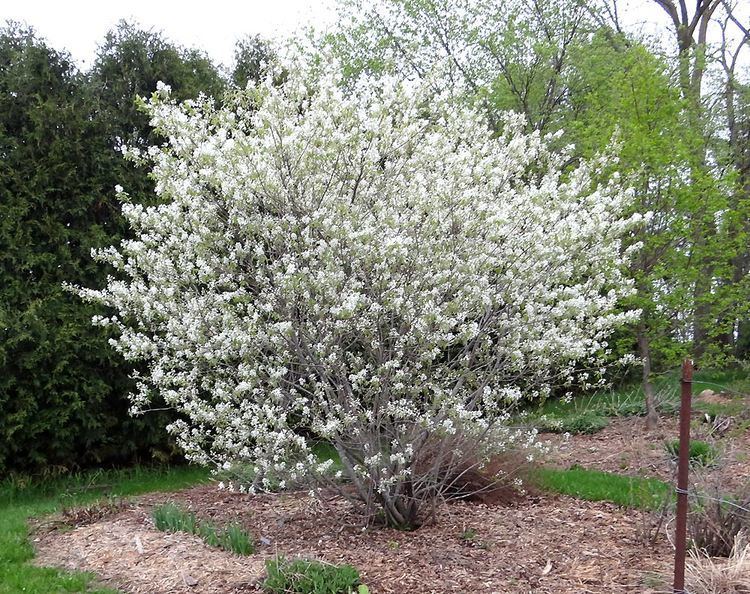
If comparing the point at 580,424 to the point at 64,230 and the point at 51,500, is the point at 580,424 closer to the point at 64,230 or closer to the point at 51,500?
the point at 51,500

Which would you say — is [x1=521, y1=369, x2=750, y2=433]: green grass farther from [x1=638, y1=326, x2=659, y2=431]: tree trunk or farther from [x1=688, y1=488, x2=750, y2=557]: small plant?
[x1=688, y1=488, x2=750, y2=557]: small plant

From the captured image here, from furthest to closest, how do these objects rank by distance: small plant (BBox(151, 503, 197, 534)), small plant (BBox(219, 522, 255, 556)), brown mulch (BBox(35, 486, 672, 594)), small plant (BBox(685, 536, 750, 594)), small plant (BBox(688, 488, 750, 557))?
small plant (BBox(151, 503, 197, 534)) → small plant (BBox(219, 522, 255, 556)) → small plant (BBox(688, 488, 750, 557)) → brown mulch (BBox(35, 486, 672, 594)) → small plant (BBox(685, 536, 750, 594))

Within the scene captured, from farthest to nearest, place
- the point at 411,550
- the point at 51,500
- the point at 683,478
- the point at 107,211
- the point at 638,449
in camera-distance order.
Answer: the point at 107,211 → the point at 638,449 → the point at 51,500 → the point at 411,550 → the point at 683,478

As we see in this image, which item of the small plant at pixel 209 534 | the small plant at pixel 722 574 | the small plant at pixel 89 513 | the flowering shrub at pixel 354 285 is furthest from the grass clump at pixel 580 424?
the small plant at pixel 89 513

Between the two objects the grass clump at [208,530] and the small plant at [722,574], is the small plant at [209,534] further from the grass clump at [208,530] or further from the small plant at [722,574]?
the small plant at [722,574]

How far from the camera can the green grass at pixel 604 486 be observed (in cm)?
494

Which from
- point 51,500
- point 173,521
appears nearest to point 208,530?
point 173,521

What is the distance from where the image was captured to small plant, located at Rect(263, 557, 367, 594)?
3.39 metres

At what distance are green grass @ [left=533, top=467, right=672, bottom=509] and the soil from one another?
5.4 inches

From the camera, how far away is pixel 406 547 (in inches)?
163

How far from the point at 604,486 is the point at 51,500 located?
4.62 meters

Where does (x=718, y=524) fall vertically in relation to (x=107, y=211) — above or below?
below

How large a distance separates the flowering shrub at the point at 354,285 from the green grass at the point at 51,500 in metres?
1.04

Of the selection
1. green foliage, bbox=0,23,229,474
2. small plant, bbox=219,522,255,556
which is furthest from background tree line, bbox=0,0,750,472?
small plant, bbox=219,522,255,556
